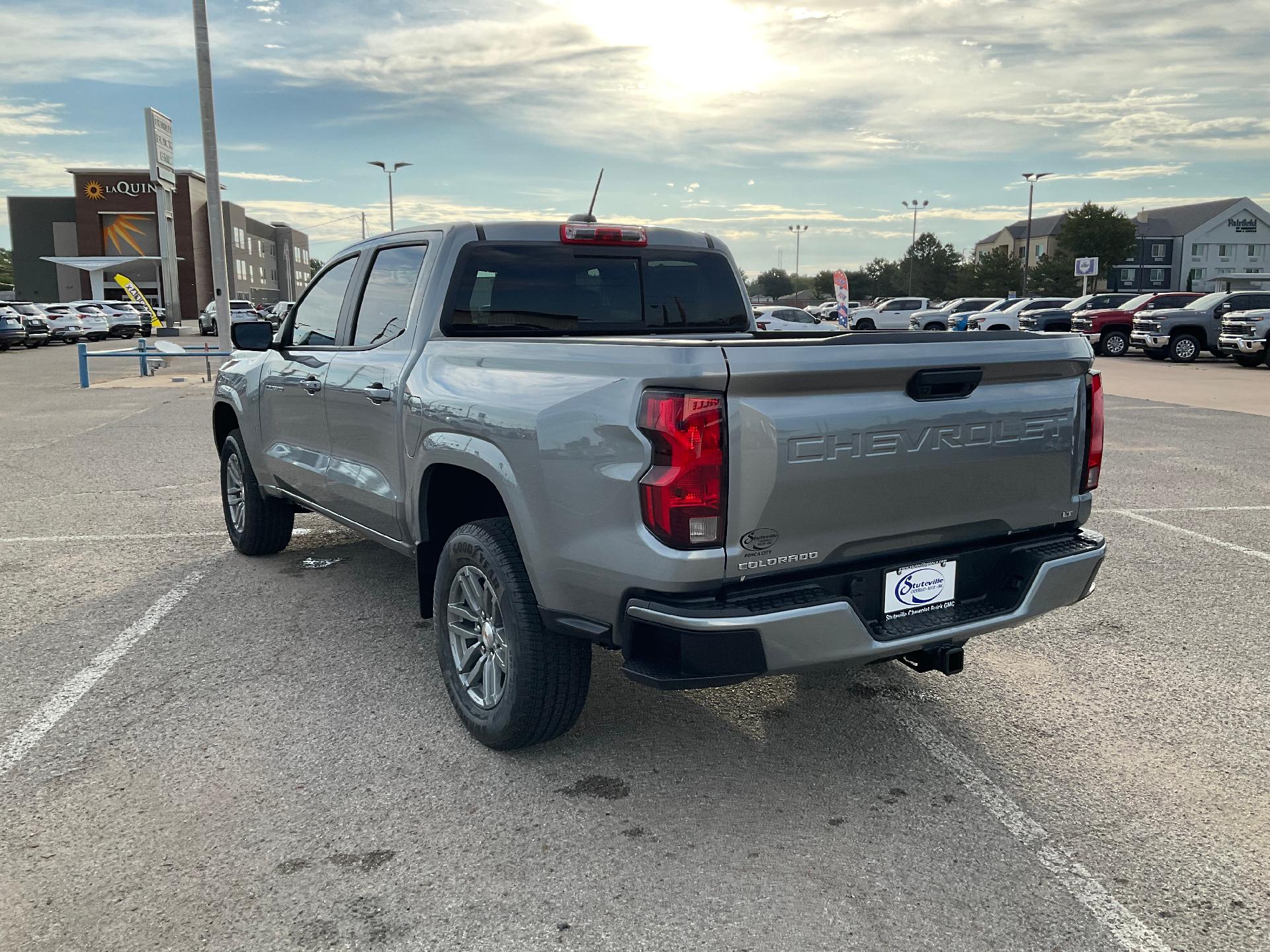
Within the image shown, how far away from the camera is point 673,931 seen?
2602mm

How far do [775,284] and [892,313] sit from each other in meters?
119

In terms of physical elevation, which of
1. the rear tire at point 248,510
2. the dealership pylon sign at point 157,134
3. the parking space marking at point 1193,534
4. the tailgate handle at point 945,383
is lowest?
A: the parking space marking at point 1193,534

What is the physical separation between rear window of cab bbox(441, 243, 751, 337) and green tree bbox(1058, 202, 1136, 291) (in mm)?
82072

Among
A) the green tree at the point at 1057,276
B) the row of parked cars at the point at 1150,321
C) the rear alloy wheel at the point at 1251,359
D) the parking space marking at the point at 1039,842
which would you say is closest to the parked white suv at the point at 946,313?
the row of parked cars at the point at 1150,321

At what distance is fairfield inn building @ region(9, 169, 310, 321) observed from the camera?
2677 inches

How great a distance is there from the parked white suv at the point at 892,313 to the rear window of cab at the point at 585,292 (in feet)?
130

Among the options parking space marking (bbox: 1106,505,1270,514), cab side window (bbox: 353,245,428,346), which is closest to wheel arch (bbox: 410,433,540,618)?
cab side window (bbox: 353,245,428,346)

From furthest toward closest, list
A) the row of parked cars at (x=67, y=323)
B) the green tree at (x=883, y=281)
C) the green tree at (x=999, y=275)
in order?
the green tree at (x=883, y=281) < the green tree at (x=999, y=275) < the row of parked cars at (x=67, y=323)

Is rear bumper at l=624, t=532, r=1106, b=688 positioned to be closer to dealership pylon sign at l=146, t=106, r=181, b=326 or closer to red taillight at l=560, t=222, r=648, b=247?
red taillight at l=560, t=222, r=648, b=247

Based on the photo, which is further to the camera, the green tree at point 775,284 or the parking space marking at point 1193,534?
the green tree at point 775,284

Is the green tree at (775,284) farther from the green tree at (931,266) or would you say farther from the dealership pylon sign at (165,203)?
the dealership pylon sign at (165,203)

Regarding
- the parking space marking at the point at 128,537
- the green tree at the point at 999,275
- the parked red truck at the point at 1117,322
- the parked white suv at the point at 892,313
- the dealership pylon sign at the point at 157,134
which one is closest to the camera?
the parking space marking at the point at 128,537

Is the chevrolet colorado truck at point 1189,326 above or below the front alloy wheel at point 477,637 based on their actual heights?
above

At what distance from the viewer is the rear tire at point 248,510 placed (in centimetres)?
616
